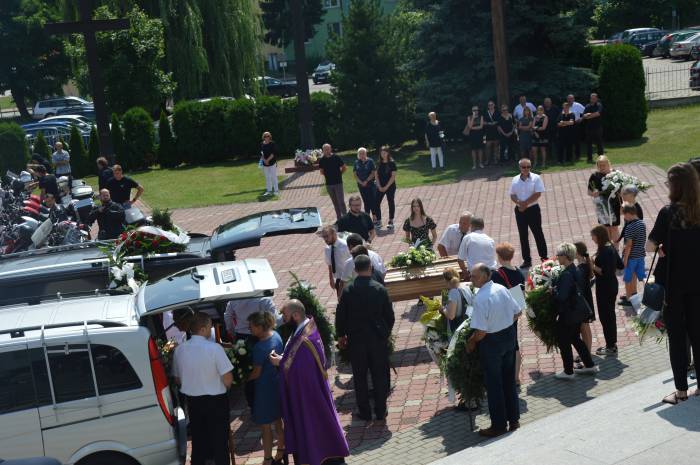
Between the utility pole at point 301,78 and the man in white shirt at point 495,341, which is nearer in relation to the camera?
the man in white shirt at point 495,341

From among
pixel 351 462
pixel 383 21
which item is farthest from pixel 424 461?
pixel 383 21

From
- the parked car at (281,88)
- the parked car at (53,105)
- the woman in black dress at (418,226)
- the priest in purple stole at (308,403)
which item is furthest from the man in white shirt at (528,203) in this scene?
the parked car at (281,88)

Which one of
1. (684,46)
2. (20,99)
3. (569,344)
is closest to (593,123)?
(569,344)

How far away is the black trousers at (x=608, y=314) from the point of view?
34.3 ft

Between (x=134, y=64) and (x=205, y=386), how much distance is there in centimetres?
2896

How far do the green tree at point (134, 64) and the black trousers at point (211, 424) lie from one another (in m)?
28.1

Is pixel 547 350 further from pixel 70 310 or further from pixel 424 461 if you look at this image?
pixel 70 310

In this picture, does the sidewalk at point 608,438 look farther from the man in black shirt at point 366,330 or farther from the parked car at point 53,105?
the parked car at point 53,105

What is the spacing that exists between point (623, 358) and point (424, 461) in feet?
10.3

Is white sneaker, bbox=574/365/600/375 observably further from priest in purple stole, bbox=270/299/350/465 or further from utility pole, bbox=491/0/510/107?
utility pole, bbox=491/0/510/107

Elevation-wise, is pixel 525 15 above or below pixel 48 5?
below

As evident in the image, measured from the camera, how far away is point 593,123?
24250 millimetres

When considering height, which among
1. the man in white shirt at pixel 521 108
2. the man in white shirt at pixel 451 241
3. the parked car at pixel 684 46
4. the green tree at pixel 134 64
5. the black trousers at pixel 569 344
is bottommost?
the black trousers at pixel 569 344

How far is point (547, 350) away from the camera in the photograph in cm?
1032
